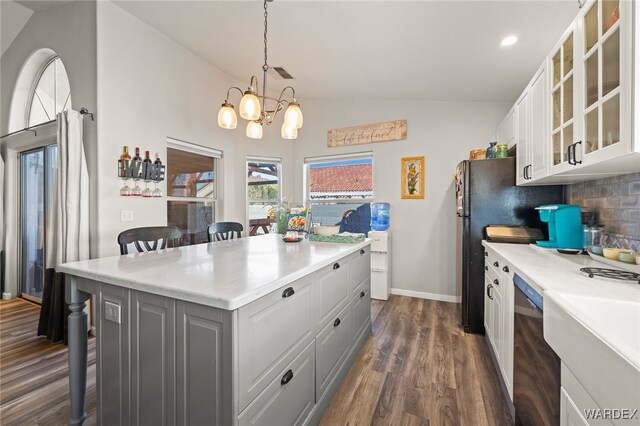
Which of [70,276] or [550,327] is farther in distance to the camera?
[70,276]

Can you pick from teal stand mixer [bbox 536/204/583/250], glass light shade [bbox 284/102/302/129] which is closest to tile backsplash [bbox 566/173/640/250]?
teal stand mixer [bbox 536/204/583/250]

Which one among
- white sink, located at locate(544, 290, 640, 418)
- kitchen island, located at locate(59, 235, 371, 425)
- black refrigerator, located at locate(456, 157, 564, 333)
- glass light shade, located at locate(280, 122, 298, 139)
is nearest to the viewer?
white sink, located at locate(544, 290, 640, 418)

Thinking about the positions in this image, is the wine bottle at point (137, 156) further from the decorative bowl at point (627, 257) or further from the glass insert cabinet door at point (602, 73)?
the decorative bowl at point (627, 257)

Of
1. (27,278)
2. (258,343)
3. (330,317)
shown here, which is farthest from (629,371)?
(27,278)

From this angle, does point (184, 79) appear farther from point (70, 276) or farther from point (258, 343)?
point (258, 343)

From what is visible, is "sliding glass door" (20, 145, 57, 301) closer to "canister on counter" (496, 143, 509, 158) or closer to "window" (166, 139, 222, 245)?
"window" (166, 139, 222, 245)

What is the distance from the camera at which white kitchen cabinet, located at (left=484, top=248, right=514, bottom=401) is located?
5.26 feet

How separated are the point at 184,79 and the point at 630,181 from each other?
13.1ft

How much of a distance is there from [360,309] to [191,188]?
2.59 m

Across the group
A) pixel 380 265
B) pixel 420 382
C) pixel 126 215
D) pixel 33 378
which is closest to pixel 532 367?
pixel 420 382

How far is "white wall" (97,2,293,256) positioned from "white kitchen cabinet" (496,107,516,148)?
11.2ft

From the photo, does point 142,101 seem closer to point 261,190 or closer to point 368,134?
point 261,190

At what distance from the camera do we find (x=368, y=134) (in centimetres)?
410

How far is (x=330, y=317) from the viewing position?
171 cm
